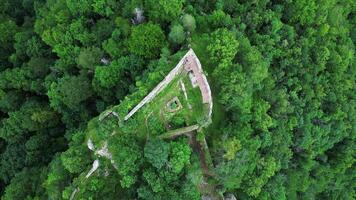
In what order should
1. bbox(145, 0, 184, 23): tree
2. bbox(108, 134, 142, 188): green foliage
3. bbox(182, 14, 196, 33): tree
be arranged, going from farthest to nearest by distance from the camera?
bbox(145, 0, 184, 23): tree, bbox(182, 14, 196, 33): tree, bbox(108, 134, 142, 188): green foliage

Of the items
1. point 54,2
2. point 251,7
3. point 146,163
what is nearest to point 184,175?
point 146,163

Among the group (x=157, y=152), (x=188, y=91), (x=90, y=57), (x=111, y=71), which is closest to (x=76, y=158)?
(x=157, y=152)

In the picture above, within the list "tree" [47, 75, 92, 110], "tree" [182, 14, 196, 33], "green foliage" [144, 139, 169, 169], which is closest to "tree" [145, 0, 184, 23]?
"tree" [182, 14, 196, 33]

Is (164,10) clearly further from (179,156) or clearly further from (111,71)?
(179,156)

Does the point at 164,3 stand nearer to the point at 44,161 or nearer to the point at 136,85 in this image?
the point at 136,85

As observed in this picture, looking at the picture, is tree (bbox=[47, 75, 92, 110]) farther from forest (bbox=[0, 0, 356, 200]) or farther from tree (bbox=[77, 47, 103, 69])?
tree (bbox=[77, 47, 103, 69])

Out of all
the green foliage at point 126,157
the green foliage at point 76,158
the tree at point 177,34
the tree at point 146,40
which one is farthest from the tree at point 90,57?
the green foliage at point 126,157
